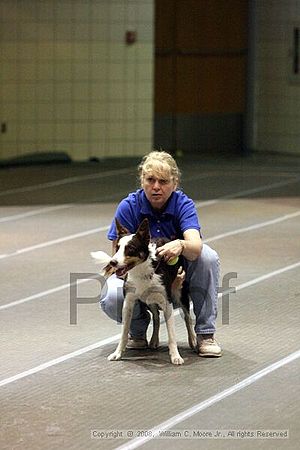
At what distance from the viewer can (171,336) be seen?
19.7 ft

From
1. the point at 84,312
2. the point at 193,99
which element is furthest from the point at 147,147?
the point at 84,312

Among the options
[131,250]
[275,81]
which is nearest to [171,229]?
[131,250]

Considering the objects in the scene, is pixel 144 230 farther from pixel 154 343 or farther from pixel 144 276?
pixel 154 343

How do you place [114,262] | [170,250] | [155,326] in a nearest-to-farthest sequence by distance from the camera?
1. [114,262]
2. [170,250]
3. [155,326]

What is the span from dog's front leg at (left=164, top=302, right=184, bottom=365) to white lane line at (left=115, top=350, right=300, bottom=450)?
17.0 inches

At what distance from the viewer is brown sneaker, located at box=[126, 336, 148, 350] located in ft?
20.9

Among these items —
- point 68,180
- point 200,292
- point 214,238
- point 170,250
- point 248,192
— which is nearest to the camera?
point 170,250

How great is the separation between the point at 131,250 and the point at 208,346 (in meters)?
0.80

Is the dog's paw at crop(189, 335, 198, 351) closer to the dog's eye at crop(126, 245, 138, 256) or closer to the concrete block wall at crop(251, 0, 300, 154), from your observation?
the dog's eye at crop(126, 245, 138, 256)

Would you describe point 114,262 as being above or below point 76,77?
below

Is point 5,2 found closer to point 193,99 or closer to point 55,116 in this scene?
point 55,116

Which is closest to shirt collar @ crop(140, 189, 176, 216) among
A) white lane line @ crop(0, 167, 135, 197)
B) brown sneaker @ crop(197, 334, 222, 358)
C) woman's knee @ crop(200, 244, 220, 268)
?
woman's knee @ crop(200, 244, 220, 268)

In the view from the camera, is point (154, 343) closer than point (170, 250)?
No

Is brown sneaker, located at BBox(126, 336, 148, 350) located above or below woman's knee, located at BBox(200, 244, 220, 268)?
below
